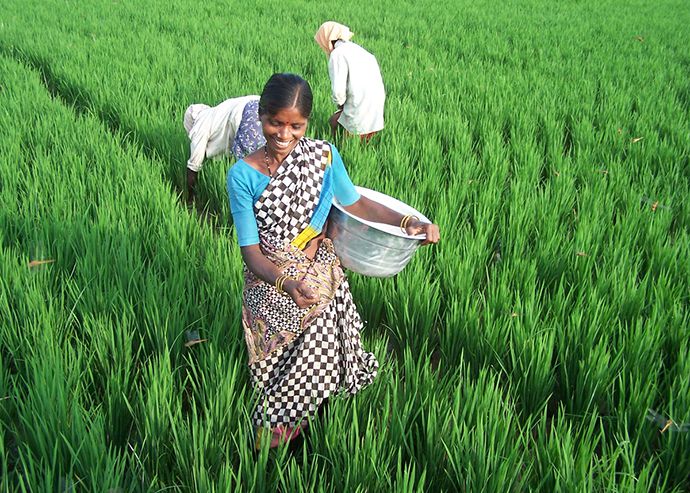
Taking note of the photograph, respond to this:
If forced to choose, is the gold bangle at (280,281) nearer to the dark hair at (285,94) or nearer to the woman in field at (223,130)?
the dark hair at (285,94)

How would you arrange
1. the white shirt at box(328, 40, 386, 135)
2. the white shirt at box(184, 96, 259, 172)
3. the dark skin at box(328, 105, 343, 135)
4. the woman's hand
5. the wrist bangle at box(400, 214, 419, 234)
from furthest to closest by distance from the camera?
the dark skin at box(328, 105, 343, 135)
the white shirt at box(328, 40, 386, 135)
the white shirt at box(184, 96, 259, 172)
the wrist bangle at box(400, 214, 419, 234)
the woman's hand

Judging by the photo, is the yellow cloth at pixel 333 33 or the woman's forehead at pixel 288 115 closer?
the woman's forehead at pixel 288 115

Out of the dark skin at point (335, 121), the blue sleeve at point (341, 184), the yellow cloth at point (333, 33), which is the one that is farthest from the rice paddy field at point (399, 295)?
the yellow cloth at point (333, 33)

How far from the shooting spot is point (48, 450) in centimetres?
130

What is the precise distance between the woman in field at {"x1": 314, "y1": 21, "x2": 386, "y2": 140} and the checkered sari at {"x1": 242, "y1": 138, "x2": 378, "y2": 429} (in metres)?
1.98

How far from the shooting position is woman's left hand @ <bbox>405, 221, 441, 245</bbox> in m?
1.39

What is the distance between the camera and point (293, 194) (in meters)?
1.41

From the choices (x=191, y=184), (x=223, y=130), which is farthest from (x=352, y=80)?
(x=191, y=184)

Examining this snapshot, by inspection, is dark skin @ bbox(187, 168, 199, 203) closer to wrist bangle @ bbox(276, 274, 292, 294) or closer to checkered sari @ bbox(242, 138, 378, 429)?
checkered sari @ bbox(242, 138, 378, 429)

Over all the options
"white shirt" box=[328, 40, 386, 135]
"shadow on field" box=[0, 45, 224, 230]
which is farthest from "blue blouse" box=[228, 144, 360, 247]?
"white shirt" box=[328, 40, 386, 135]

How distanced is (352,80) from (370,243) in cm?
216

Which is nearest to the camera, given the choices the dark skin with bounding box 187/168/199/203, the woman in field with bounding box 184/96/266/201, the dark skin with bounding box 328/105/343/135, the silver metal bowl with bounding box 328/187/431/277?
the silver metal bowl with bounding box 328/187/431/277

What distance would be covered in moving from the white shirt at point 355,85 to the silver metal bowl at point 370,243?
77.6 inches

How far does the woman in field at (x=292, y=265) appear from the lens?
1.37 meters
